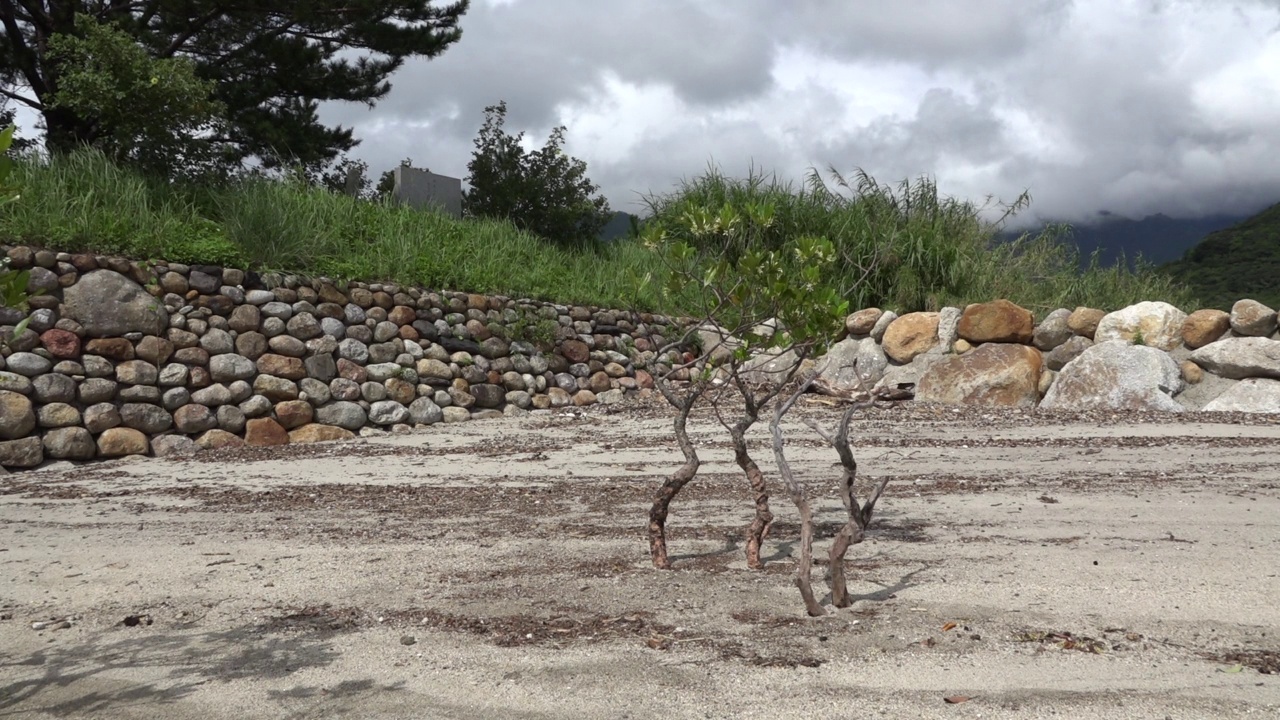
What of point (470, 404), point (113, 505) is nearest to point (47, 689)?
point (113, 505)

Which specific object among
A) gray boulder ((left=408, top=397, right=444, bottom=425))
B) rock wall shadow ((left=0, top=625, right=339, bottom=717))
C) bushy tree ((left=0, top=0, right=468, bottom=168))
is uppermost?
bushy tree ((left=0, top=0, right=468, bottom=168))

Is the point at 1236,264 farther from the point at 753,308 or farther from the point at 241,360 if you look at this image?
the point at 241,360

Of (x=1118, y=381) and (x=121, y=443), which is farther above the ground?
(x=1118, y=381)

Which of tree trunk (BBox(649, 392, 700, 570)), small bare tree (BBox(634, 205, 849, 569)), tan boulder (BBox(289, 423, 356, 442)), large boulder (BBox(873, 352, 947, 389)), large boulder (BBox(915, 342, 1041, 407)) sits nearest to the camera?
small bare tree (BBox(634, 205, 849, 569))

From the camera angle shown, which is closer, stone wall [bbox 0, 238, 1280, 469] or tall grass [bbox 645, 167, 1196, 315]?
stone wall [bbox 0, 238, 1280, 469]

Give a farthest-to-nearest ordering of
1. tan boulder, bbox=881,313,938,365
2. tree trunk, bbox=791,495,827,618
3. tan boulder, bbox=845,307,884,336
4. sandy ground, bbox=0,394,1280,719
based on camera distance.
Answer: tan boulder, bbox=845,307,884,336 → tan boulder, bbox=881,313,938,365 → tree trunk, bbox=791,495,827,618 → sandy ground, bbox=0,394,1280,719

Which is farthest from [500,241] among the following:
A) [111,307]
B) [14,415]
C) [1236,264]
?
[1236,264]

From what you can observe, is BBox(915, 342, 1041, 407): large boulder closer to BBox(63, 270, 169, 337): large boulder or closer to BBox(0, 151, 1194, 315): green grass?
BBox(0, 151, 1194, 315): green grass

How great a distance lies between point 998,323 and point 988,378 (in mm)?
649

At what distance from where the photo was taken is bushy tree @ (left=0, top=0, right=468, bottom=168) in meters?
11.6

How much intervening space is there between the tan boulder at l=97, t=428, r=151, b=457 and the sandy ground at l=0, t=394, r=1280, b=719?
1646 millimetres

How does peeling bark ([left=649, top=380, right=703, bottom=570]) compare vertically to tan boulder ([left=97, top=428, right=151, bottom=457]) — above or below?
above

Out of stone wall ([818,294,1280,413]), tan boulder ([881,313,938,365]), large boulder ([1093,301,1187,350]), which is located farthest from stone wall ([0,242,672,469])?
large boulder ([1093,301,1187,350])

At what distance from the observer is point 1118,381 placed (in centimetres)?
898
